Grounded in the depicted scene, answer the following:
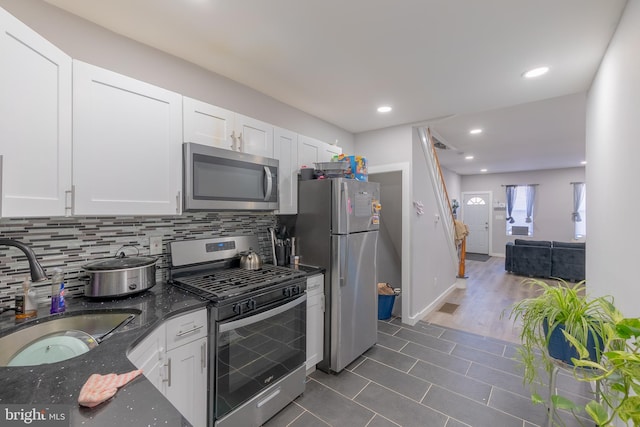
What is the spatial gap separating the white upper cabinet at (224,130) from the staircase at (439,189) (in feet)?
7.55

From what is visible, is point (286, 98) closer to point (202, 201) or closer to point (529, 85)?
point (202, 201)

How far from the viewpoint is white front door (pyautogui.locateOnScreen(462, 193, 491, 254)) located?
9.08 m

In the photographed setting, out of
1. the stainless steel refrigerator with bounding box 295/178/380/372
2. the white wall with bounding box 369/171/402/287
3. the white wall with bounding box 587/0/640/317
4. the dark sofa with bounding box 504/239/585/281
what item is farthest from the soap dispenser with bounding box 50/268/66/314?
the dark sofa with bounding box 504/239/585/281

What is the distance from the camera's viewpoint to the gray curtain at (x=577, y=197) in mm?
7530

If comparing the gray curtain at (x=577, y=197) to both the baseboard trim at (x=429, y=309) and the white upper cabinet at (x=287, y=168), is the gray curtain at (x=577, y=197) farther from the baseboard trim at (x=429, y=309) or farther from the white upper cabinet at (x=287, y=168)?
the white upper cabinet at (x=287, y=168)

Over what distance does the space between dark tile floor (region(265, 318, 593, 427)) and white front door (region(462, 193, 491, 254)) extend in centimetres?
696

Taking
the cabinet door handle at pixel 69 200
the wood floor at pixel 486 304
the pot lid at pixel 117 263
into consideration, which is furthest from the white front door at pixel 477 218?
the cabinet door handle at pixel 69 200

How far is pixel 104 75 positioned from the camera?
4.84 feet

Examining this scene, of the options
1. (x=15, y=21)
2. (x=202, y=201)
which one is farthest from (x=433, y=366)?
(x=15, y=21)

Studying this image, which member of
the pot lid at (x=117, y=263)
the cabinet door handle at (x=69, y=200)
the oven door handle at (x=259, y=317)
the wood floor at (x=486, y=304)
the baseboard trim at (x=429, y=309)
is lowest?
the wood floor at (x=486, y=304)

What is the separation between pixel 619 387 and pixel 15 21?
2.40 meters

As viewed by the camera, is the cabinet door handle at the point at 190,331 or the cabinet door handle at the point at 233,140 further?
the cabinet door handle at the point at 233,140

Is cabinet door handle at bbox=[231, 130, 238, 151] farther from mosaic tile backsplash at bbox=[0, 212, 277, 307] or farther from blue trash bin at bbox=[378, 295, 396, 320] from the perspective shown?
blue trash bin at bbox=[378, 295, 396, 320]

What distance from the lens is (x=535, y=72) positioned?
7.28 ft
